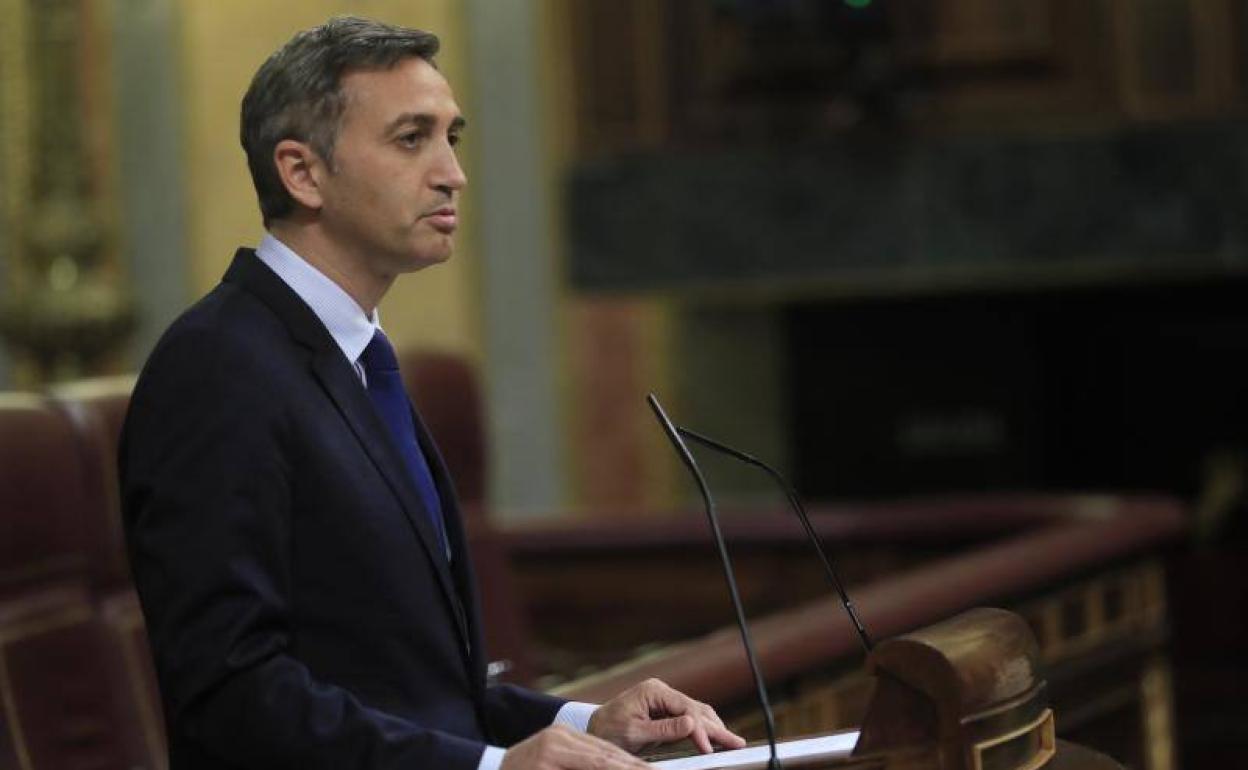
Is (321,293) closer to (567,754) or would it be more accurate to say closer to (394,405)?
(394,405)

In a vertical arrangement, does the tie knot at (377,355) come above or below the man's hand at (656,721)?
above

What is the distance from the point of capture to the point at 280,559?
4.83 ft

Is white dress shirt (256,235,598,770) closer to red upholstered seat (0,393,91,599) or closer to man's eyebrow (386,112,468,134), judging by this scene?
man's eyebrow (386,112,468,134)

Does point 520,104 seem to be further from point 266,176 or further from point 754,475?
point 266,176

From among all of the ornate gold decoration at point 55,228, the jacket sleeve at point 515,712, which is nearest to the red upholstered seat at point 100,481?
the jacket sleeve at point 515,712

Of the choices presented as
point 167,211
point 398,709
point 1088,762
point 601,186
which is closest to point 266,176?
point 398,709

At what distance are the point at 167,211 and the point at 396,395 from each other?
4.76m

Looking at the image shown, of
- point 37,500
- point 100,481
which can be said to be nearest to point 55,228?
point 100,481

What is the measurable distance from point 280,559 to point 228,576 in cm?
5

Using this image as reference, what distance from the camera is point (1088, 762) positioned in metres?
1.60

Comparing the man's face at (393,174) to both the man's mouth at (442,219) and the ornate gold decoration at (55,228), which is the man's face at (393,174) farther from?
the ornate gold decoration at (55,228)

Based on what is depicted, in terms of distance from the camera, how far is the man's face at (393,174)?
157 centimetres

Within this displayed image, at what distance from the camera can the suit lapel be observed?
1.55m

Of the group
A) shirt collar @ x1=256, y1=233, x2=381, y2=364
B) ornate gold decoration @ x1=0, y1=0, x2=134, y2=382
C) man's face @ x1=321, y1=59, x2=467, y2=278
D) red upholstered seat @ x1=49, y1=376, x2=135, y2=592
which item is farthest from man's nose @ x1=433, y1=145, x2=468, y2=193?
ornate gold decoration @ x1=0, y1=0, x2=134, y2=382
